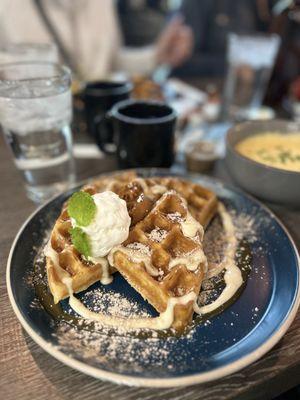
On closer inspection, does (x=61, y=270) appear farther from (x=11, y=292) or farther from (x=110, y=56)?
(x=110, y=56)

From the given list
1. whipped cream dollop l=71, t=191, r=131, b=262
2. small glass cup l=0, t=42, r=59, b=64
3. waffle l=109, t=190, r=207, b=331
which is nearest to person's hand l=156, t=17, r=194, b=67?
small glass cup l=0, t=42, r=59, b=64

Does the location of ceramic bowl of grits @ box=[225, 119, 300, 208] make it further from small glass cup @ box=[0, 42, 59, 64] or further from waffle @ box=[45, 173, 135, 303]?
small glass cup @ box=[0, 42, 59, 64]

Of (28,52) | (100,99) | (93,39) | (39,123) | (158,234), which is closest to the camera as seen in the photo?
(158,234)

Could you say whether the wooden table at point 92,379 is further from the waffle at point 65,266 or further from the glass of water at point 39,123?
the glass of water at point 39,123

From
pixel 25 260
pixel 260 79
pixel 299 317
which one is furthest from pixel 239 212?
pixel 260 79

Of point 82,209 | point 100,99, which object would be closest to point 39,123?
point 100,99

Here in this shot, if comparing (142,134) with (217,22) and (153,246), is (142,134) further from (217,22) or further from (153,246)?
(217,22)
